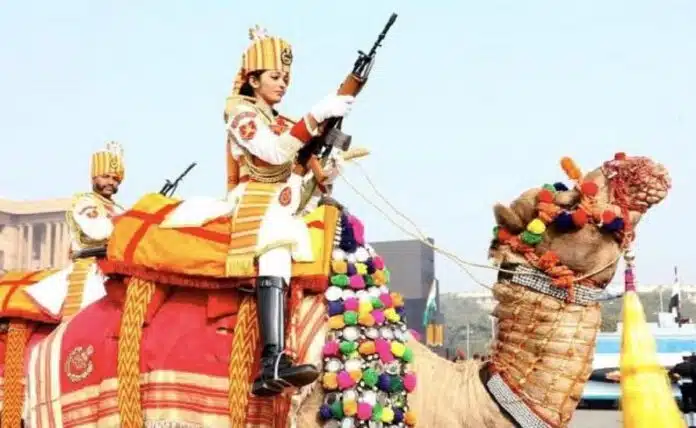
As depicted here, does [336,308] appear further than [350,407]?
Yes

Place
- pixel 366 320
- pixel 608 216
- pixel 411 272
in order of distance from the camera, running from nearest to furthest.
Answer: pixel 608 216 < pixel 366 320 < pixel 411 272

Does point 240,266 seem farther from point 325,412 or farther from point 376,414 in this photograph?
point 376,414

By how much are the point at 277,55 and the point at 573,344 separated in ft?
7.69

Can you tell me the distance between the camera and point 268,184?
17.5 ft

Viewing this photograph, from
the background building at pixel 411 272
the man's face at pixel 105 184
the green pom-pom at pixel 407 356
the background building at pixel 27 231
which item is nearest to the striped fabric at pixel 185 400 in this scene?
the green pom-pom at pixel 407 356

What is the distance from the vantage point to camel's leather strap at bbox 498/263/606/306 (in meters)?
4.67

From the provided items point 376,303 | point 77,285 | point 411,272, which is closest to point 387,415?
point 376,303

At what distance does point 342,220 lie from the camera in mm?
5363

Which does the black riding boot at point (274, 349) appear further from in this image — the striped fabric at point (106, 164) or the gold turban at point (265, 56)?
the striped fabric at point (106, 164)

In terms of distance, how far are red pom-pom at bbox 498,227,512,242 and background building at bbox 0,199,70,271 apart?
5529 centimetres

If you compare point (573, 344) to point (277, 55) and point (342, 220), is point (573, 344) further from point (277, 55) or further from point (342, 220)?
point (277, 55)

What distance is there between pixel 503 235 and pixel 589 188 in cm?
50

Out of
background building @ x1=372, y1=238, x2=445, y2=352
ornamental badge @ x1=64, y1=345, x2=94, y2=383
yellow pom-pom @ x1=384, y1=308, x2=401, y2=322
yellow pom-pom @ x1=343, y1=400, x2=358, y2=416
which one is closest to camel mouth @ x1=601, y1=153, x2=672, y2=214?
yellow pom-pom @ x1=384, y1=308, x2=401, y2=322

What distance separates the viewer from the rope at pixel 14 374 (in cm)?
753
